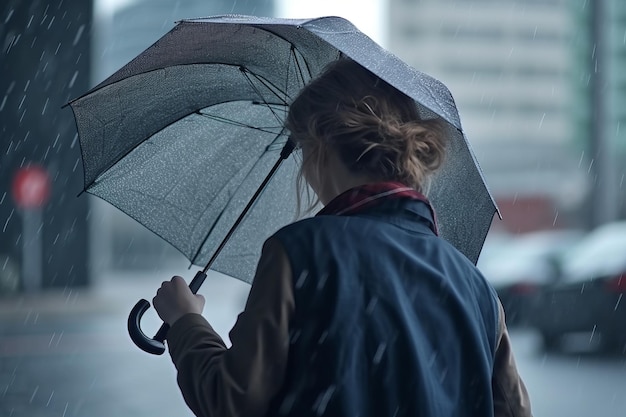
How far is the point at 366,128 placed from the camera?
68.8 inches

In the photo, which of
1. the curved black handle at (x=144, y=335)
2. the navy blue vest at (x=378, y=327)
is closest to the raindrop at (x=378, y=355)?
the navy blue vest at (x=378, y=327)

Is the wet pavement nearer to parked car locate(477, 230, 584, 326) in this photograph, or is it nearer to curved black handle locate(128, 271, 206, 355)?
parked car locate(477, 230, 584, 326)

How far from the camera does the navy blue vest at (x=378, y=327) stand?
1.59m

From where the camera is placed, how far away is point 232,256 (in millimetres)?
2746

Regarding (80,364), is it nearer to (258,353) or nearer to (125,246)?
(258,353)

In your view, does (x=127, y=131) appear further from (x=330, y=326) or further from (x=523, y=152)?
(x=523, y=152)

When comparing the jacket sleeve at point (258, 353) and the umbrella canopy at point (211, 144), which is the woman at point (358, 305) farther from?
the umbrella canopy at point (211, 144)

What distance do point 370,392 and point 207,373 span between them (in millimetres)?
269

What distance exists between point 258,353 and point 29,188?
1850 cm

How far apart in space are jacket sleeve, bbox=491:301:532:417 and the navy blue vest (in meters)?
0.12

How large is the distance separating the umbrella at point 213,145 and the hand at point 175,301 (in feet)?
1.44

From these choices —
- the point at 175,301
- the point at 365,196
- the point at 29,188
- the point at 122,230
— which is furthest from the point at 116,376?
the point at 122,230

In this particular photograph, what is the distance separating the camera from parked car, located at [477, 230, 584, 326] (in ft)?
46.7

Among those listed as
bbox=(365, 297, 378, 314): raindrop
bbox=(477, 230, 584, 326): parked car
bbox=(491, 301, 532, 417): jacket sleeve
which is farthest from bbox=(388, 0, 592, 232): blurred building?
bbox=(365, 297, 378, 314): raindrop
